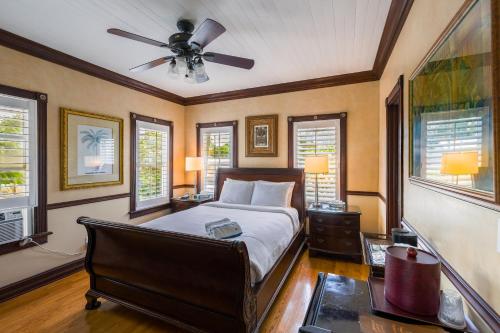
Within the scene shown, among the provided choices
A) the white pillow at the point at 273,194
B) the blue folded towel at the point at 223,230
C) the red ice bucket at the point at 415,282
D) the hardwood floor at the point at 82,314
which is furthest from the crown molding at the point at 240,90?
the hardwood floor at the point at 82,314

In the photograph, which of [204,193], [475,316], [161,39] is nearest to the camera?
[475,316]

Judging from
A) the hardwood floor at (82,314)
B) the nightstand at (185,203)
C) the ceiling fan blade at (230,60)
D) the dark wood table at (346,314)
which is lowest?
the hardwood floor at (82,314)

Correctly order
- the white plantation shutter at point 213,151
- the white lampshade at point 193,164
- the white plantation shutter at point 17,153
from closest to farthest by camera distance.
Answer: the white plantation shutter at point 17,153 → the white lampshade at point 193,164 → the white plantation shutter at point 213,151

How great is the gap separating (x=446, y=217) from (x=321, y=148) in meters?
2.74

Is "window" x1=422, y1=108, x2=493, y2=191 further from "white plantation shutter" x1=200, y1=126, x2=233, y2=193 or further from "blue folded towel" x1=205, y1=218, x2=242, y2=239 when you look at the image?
"white plantation shutter" x1=200, y1=126, x2=233, y2=193

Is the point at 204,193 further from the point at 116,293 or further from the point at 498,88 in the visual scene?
the point at 498,88

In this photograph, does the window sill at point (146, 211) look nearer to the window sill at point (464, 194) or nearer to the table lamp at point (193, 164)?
the table lamp at point (193, 164)

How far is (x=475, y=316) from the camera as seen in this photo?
3.20 feet

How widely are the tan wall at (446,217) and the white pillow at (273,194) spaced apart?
1759 mm

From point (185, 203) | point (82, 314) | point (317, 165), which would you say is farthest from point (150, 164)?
point (317, 165)

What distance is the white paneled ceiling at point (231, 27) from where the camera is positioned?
208 cm

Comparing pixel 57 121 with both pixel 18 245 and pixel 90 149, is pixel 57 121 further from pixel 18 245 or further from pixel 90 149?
pixel 18 245

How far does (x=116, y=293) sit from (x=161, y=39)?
256 cm

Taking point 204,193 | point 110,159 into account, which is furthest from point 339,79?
point 110,159
